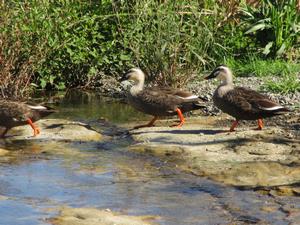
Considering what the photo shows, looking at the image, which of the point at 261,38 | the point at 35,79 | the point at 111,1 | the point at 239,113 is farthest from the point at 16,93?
the point at 261,38

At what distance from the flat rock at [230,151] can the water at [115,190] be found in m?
0.28

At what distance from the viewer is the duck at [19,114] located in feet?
38.4

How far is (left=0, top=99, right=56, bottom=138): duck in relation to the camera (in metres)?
11.7

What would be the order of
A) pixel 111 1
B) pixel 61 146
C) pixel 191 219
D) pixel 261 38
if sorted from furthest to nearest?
1. pixel 261 38
2. pixel 111 1
3. pixel 61 146
4. pixel 191 219

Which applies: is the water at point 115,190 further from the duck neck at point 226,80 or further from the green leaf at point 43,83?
the green leaf at point 43,83

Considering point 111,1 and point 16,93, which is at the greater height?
point 111,1

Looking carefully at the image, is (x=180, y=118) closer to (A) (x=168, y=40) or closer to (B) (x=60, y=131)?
(B) (x=60, y=131)

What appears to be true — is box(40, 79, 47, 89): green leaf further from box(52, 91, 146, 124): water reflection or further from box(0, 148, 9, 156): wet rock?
box(0, 148, 9, 156): wet rock

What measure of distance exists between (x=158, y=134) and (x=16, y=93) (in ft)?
11.0

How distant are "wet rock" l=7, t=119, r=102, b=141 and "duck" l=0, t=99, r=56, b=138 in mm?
138

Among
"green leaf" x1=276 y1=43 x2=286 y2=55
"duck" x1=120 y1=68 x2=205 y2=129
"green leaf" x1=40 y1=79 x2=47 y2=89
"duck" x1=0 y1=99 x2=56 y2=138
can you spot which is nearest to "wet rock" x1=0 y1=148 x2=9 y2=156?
"duck" x1=0 y1=99 x2=56 y2=138

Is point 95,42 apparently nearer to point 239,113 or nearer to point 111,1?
point 111,1

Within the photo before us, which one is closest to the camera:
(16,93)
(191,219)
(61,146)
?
(191,219)

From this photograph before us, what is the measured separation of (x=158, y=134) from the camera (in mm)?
11148
